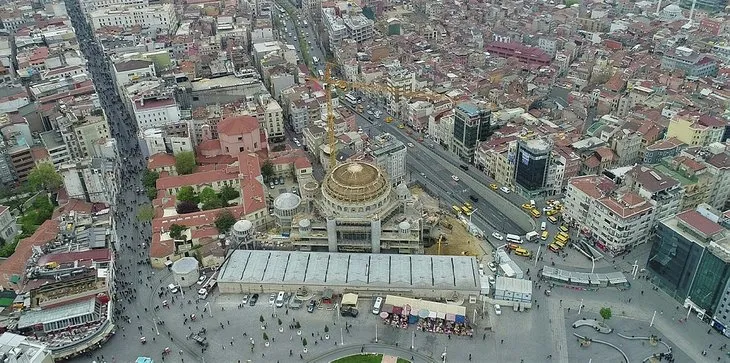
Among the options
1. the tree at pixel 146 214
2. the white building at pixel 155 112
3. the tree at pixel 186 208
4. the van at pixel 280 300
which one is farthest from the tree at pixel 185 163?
the van at pixel 280 300

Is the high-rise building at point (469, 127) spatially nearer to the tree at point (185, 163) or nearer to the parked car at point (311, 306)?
the parked car at point (311, 306)

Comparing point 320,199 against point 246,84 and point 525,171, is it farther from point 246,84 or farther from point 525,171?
point 246,84

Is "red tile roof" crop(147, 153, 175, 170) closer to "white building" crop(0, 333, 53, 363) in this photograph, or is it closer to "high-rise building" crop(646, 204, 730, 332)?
"white building" crop(0, 333, 53, 363)

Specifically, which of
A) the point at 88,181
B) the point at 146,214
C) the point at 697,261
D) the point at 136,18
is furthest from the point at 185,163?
the point at 136,18

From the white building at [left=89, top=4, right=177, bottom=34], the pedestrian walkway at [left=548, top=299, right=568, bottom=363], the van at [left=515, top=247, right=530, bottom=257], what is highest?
the white building at [left=89, top=4, right=177, bottom=34]

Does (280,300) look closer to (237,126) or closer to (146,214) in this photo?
(146,214)

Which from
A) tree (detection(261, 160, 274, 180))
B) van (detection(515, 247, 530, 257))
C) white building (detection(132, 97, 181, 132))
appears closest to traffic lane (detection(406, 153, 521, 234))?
van (detection(515, 247, 530, 257))
